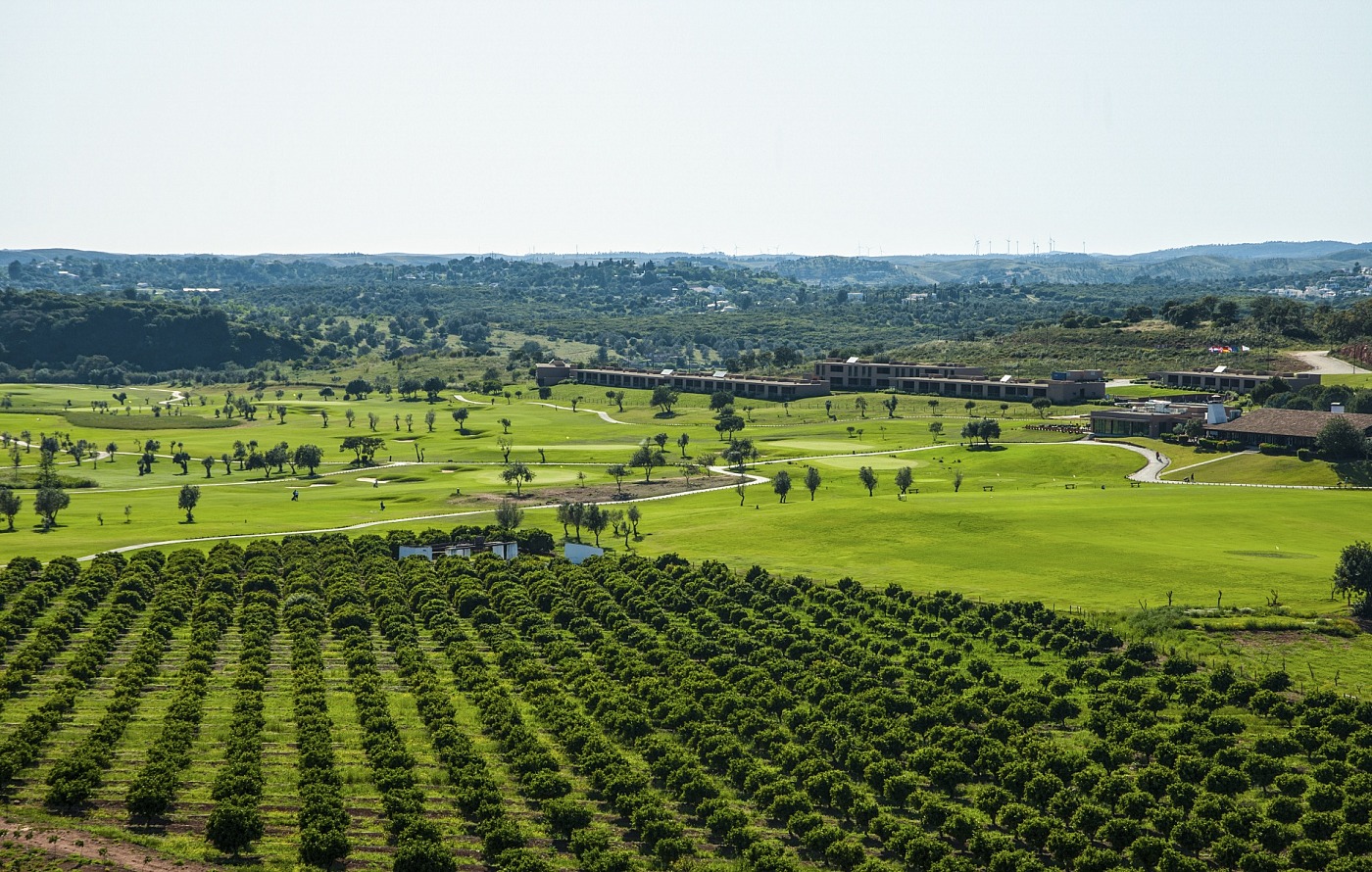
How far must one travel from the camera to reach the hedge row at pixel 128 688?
61.3m

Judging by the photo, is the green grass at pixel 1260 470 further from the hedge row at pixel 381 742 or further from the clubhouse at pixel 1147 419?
the hedge row at pixel 381 742

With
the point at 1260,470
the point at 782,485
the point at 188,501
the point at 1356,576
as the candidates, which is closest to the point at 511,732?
the point at 1356,576

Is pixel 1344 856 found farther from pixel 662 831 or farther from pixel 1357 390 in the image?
pixel 1357 390

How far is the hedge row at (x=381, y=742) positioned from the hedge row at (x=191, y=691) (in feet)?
25.8

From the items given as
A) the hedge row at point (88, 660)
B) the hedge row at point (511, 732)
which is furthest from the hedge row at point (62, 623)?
the hedge row at point (511, 732)

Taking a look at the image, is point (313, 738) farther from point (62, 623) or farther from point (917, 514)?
point (917, 514)

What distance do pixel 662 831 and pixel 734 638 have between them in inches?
1164

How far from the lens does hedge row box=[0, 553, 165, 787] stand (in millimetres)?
65812

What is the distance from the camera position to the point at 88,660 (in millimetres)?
83312

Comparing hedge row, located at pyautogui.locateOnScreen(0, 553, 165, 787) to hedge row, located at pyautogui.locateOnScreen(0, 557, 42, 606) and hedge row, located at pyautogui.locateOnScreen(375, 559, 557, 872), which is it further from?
hedge row, located at pyautogui.locateOnScreen(375, 559, 557, 872)

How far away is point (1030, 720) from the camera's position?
7125 cm

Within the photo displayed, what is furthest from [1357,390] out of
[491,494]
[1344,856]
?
[1344,856]

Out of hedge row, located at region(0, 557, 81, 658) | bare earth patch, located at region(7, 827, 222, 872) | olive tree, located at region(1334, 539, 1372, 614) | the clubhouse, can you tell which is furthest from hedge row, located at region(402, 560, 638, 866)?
the clubhouse

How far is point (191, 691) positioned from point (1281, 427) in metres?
125
